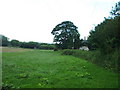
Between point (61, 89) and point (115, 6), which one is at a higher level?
point (115, 6)

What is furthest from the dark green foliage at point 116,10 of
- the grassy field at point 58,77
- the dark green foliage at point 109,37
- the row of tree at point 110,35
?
the grassy field at point 58,77

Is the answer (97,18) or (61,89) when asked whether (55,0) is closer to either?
(97,18)

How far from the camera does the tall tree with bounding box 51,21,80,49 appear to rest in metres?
37.5

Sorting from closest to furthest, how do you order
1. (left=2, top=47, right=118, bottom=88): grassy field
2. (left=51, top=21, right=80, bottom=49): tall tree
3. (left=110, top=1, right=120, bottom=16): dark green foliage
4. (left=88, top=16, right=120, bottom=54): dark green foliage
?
(left=2, top=47, right=118, bottom=88): grassy field, (left=88, top=16, right=120, bottom=54): dark green foliage, (left=110, top=1, right=120, bottom=16): dark green foliage, (left=51, top=21, right=80, bottom=49): tall tree

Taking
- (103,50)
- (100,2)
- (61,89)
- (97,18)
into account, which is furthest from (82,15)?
(61,89)

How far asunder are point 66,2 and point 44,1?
210cm

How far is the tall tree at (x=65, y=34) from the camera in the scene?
37.5 m

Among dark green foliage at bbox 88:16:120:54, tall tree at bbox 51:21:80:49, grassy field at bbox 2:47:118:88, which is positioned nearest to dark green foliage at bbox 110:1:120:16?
dark green foliage at bbox 88:16:120:54

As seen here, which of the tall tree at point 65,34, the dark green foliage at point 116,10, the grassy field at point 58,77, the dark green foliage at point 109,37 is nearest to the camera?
the grassy field at point 58,77

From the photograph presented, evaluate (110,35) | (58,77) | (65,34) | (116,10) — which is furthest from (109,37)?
(65,34)

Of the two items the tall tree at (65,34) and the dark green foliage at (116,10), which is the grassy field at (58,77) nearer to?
the dark green foliage at (116,10)

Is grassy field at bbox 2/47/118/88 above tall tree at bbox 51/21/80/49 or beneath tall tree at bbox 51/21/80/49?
beneath

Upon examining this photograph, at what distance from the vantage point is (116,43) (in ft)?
28.5

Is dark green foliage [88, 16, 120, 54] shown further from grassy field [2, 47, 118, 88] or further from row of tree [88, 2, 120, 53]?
grassy field [2, 47, 118, 88]
